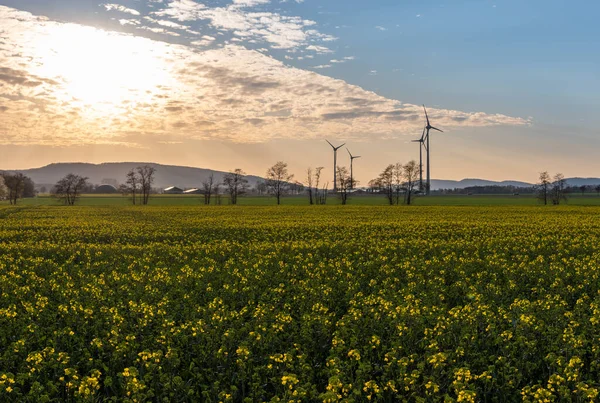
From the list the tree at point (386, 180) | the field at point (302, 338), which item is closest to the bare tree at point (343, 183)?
the tree at point (386, 180)

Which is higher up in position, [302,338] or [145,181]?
[145,181]

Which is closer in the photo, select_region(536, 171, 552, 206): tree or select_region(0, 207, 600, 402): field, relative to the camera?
select_region(0, 207, 600, 402): field

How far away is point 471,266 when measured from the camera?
19.6 meters

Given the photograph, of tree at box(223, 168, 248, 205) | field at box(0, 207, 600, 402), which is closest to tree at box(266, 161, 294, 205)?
tree at box(223, 168, 248, 205)

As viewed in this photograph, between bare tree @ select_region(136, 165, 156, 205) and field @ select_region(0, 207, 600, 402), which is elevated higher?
bare tree @ select_region(136, 165, 156, 205)

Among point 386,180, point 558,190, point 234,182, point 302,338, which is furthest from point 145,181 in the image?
point 302,338

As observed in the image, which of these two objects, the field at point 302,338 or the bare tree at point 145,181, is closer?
the field at point 302,338

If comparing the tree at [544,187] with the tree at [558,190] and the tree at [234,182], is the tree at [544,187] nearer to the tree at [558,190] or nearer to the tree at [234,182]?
the tree at [558,190]

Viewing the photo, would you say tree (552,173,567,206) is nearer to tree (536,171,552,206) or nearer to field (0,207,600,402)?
→ tree (536,171,552,206)

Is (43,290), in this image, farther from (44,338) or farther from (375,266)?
(375,266)

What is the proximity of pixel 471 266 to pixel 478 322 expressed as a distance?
9.40 m

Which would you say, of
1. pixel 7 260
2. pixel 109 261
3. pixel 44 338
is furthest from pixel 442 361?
pixel 7 260

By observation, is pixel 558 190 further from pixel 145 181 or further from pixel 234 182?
pixel 145 181

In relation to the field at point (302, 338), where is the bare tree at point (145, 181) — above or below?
above
